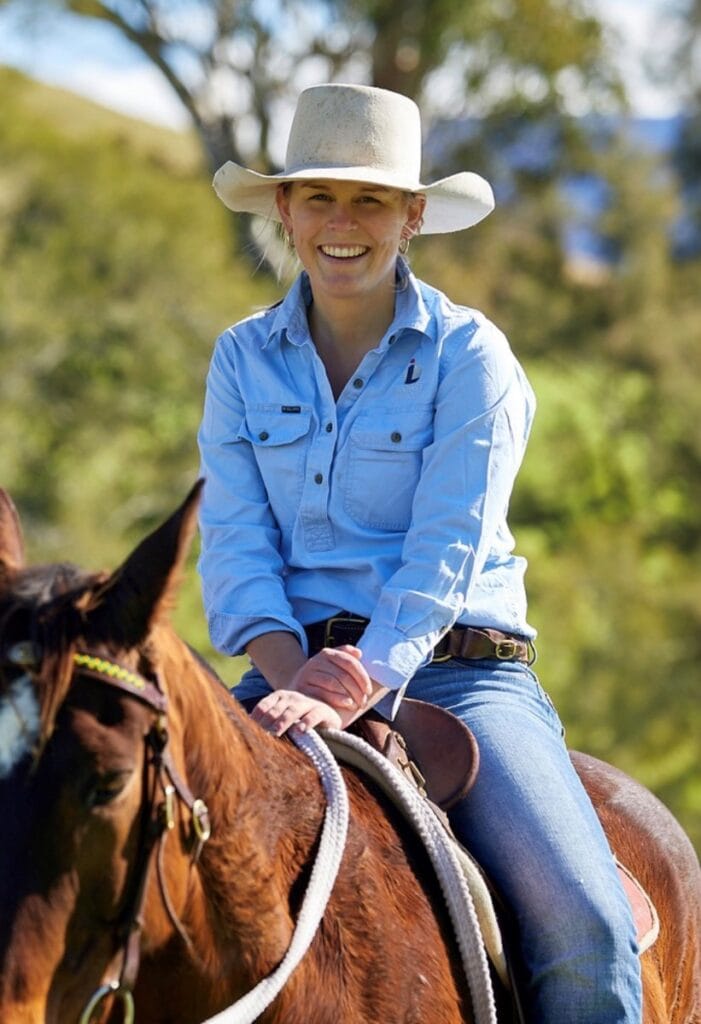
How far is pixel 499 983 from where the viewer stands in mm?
3613

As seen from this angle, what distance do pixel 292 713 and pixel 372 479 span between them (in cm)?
71

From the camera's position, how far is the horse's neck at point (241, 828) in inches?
118

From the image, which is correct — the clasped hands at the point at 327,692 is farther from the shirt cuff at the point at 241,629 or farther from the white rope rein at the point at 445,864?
the shirt cuff at the point at 241,629

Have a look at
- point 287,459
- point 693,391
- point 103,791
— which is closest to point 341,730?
point 287,459

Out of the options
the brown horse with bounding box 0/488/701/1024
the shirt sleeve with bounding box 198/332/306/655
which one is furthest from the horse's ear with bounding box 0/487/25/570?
the shirt sleeve with bounding box 198/332/306/655

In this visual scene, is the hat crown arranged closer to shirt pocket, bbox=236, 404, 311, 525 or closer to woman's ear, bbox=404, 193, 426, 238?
woman's ear, bbox=404, 193, 426, 238

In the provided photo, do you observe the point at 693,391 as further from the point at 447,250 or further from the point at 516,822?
the point at 516,822

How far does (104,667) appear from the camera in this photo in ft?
8.94

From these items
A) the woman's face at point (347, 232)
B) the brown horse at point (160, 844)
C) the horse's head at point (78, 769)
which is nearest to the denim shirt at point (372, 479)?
the woman's face at point (347, 232)

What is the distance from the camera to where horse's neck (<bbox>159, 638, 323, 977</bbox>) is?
118 inches

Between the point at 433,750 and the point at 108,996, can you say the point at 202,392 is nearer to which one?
the point at 433,750

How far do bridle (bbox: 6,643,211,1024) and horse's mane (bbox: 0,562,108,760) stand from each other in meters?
0.03

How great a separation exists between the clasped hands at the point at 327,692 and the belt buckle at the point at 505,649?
1.39 feet

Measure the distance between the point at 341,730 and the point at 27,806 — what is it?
1166mm
